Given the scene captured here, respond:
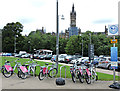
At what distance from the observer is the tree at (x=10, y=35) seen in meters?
63.0

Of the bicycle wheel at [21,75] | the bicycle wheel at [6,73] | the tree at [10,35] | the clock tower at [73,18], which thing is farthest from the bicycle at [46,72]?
the clock tower at [73,18]

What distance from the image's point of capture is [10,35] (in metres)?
64.9

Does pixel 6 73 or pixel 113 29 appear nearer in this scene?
pixel 113 29

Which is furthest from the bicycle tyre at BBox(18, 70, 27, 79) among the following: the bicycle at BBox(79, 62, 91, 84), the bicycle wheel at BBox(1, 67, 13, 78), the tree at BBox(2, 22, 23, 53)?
the tree at BBox(2, 22, 23, 53)

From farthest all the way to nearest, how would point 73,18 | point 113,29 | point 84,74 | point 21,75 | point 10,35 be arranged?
point 73,18
point 10,35
point 21,75
point 84,74
point 113,29

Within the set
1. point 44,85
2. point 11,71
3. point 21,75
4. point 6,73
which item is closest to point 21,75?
point 21,75

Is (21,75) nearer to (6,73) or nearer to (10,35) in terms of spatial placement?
(6,73)

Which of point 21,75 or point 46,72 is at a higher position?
point 46,72

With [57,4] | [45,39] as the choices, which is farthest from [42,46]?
[57,4]

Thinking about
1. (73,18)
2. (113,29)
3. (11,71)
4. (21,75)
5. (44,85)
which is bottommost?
(44,85)

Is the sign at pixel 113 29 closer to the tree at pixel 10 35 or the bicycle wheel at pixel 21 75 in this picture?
the bicycle wheel at pixel 21 75

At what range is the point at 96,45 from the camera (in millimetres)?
51500

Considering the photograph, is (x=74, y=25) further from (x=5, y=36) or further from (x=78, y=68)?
(x=78, y=68)

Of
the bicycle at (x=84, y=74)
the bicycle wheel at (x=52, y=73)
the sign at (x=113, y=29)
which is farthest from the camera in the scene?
the bicycle wheel at (x=52, y=73)
